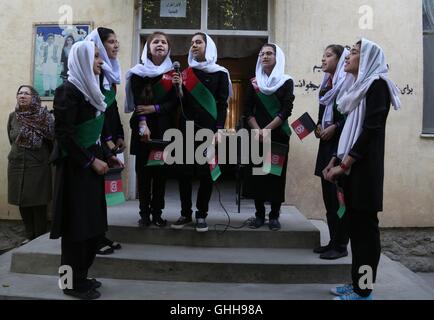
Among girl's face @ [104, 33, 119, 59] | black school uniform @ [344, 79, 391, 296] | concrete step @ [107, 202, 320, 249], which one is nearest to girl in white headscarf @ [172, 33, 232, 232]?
concrete step @ [107, 202, 320, 249]

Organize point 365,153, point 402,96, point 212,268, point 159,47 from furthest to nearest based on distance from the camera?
point 402,96 → point 159,47 → point 212,268 → point 365,153

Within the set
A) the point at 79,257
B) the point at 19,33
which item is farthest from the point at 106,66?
the point at 19,33

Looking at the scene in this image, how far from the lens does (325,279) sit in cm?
375

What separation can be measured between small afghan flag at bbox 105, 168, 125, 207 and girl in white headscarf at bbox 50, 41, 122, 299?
0.13 m

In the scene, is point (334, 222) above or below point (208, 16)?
below

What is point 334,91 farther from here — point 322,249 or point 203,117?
point 322,249

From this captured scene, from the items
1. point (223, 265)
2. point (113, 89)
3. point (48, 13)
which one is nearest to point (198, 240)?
point (223, 265)

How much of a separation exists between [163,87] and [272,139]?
3.85 ft

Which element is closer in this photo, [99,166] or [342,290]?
[99,166]

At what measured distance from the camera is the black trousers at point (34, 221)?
580 centimetres

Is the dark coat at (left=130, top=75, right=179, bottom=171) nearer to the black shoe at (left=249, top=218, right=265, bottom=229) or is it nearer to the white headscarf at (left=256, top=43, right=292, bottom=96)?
the white headscarf at (left=256, top=43, right=292, bottom=96)

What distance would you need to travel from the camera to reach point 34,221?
5848mm

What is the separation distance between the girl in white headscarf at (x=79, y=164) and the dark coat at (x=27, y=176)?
2.75m
